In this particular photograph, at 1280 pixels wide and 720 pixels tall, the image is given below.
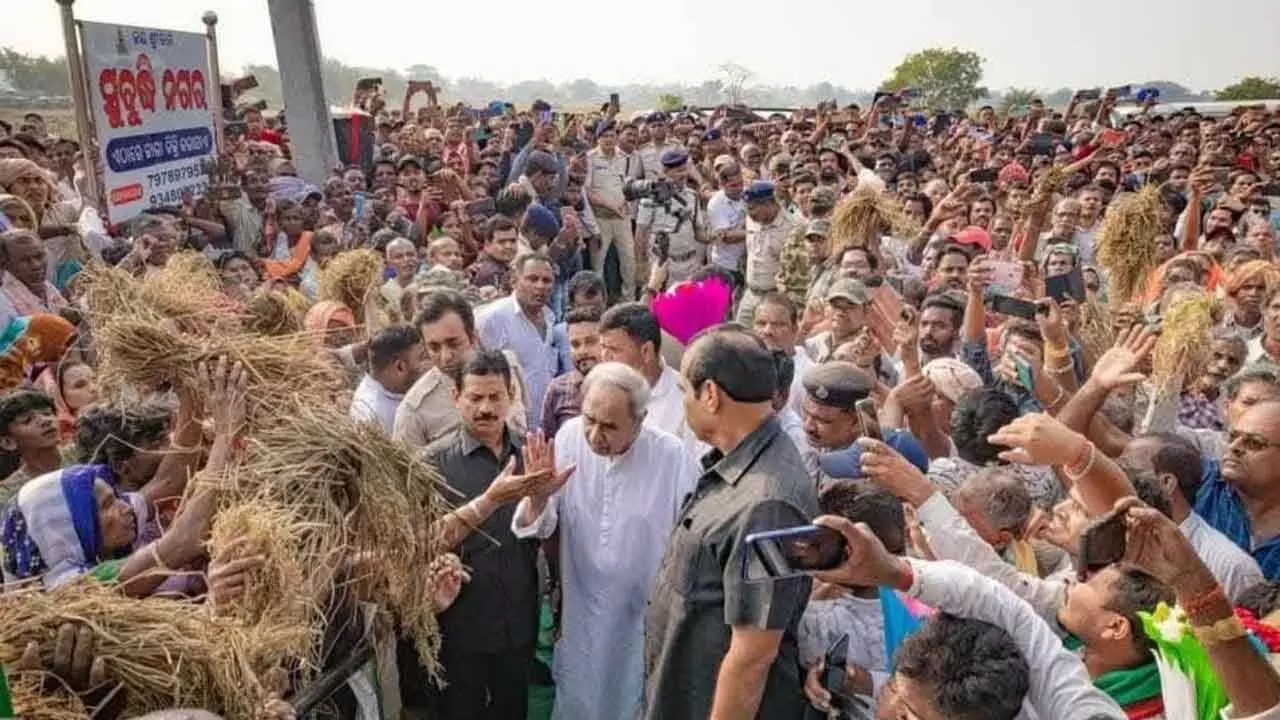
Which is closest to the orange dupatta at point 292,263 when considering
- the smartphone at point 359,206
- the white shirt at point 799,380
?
the smartphone at point 359,206

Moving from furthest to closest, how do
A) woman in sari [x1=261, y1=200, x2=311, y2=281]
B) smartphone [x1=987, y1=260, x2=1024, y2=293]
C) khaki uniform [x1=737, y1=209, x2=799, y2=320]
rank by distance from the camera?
1. khaki uniform [x1=737, y1=209, x2=799, y2=320]
2. woman in sari [x1=261, y1=200, x2=311, y2=281]
3. smartphone [x1=987, y1=260, x2=1024, y2=293]

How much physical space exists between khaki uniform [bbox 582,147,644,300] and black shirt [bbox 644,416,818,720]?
826cm

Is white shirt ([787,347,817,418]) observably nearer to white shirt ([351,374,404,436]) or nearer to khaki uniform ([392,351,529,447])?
khaki uniform ([392,351,529,447])

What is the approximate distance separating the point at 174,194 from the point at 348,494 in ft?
21.1

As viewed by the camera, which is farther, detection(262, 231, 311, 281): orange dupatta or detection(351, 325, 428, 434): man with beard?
detection(262, 231, 311, 281): orange dupatta

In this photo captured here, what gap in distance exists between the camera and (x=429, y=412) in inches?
183

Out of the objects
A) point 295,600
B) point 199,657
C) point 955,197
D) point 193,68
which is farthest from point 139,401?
point 955,197

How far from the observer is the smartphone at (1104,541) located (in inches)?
92.2

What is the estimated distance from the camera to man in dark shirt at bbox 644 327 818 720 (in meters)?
2.70

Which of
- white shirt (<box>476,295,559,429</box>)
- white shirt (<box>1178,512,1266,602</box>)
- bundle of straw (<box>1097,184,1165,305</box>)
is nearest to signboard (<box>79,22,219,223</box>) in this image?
white shirt (<box>476,295,559,429</box>)

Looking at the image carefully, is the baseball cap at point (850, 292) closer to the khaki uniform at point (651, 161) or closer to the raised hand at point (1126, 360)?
the raised hand at point (1126, 360)

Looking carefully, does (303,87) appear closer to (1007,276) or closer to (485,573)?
(1007,276)

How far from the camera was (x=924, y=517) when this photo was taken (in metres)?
3.06

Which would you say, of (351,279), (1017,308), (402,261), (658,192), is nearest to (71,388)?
(351,279)
